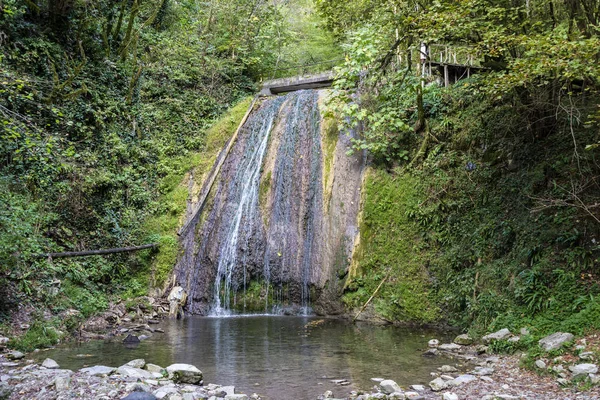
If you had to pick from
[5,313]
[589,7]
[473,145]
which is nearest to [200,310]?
[5,313]

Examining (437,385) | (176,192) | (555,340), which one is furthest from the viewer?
(176,192)

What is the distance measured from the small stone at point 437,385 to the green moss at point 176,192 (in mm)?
8378

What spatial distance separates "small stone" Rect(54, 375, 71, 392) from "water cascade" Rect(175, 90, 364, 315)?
673 centimetres

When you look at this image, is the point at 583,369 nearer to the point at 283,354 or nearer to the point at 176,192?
the point at 283,354

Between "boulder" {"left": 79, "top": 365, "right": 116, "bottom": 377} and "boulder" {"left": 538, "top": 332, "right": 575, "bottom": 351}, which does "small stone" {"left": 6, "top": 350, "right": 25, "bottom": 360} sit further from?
"boulder" {"left": 538, "top": 332, "right": 575, "bottom": 351}

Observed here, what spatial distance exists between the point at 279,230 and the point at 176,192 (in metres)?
3.65

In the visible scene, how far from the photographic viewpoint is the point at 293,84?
18.4 metres

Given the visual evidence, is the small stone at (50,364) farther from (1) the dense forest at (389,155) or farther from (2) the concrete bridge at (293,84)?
(2) the concrete bridge at (293,84)

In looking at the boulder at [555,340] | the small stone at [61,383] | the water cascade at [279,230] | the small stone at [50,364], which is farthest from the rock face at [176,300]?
the boulder at [555,340]

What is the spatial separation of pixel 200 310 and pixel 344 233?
4.20 meters

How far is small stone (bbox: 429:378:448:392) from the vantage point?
18.1ft

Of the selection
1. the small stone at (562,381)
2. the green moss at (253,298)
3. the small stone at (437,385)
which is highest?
the small stone at (562,381)

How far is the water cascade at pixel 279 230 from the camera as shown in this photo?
11.8 metres

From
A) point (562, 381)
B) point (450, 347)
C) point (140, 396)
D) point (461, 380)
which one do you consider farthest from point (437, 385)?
point (140, 396)
